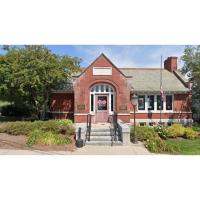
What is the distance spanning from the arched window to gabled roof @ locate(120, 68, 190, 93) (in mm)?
2934

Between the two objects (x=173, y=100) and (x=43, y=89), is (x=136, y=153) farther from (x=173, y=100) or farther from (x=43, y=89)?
(x=173, y=100)

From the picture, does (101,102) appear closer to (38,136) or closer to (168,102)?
(168,102)

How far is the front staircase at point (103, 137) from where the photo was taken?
14.8m

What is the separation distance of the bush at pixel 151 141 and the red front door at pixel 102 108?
5557 mm

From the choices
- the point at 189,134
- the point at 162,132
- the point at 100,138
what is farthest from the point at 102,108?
the point at 189,134

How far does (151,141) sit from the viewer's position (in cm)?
1498

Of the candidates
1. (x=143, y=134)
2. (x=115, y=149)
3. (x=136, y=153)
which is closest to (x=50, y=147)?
(x=115, y=149)

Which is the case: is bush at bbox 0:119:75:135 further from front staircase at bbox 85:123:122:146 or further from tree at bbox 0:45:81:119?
tree at bbox 0:45:81:119

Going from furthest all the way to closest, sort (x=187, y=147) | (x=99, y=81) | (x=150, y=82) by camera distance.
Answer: (x=150, y=82)
(x=99, y=81)
(x=187, y=147)

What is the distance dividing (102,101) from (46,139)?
343 inches

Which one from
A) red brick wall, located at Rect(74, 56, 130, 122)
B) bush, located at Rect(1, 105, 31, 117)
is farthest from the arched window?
bush, located at Rect(1, 105, 31, 117)

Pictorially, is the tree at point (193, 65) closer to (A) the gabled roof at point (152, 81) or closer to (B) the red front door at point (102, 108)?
(A) the gabled roof at point (152, 81)

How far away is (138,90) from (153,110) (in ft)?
7.58

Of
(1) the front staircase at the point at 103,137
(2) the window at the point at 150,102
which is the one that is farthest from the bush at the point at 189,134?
(2) the window at the point at 150,102
